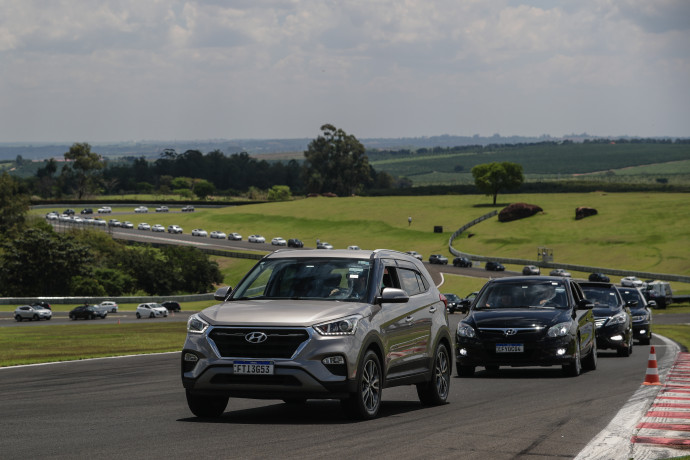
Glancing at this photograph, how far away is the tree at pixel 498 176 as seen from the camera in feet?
490

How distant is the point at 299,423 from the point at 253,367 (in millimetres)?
916

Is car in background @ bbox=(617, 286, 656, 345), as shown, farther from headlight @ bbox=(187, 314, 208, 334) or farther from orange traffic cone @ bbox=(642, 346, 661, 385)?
headlight @ bbox=(187, 314, 208, 334)

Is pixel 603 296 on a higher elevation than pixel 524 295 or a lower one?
lower

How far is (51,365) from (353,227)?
4893 inches

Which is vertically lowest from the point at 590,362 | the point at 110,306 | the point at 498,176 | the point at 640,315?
the point at 110,306

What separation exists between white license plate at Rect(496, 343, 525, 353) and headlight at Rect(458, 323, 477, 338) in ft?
1.66

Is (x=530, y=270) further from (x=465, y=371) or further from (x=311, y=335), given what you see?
(x=311, y=335)

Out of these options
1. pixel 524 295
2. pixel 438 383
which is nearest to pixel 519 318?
pixel 524 295

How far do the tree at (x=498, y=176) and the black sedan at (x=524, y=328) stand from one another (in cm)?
13052

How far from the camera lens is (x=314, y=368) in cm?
1062

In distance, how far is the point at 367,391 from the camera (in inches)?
445

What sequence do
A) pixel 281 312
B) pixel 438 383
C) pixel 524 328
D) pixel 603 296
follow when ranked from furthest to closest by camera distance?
pixel 603 296, pixel 524 328, pixel 438 383, pixel 281 312

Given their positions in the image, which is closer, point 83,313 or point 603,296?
point 603,296

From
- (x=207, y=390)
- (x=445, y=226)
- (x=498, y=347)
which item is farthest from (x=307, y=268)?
(x=445, y=226)
